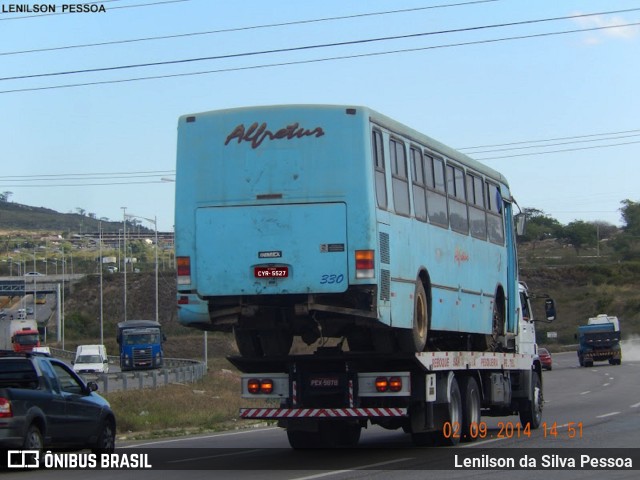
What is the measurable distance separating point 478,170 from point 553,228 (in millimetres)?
159657

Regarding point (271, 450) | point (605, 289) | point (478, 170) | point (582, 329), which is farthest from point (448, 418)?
point (605, 289)

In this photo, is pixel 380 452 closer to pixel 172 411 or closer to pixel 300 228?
pixel 300 228

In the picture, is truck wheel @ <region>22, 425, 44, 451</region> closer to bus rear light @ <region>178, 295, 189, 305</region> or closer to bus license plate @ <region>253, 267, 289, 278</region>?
bus rear light @ <region>178, 295, 189, 305</region>

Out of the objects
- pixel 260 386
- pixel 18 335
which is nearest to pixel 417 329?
pixel 260 386

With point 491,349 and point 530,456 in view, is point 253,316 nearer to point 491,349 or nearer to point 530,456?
point 530,456

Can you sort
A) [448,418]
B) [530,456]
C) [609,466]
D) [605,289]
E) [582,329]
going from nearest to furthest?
1. [609,466]
2. [530,456]
3. [448,418]
4. [582,329]
5. [605,289]

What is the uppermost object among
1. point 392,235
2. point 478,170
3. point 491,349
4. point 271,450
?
point 478,170

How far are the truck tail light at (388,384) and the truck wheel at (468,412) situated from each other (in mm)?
3327

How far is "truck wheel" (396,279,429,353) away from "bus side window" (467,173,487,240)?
3.66m

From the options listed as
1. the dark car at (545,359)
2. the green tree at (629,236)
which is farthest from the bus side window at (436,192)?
the green tree at (629,236)

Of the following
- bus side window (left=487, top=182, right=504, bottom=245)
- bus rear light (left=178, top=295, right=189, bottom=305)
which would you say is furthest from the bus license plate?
bus side window (left=487, top=182, right=504, bottom=245)

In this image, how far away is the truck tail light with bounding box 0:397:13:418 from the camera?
1523cm

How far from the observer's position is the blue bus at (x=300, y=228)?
15094 millimetres

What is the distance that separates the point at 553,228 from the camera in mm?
177375
